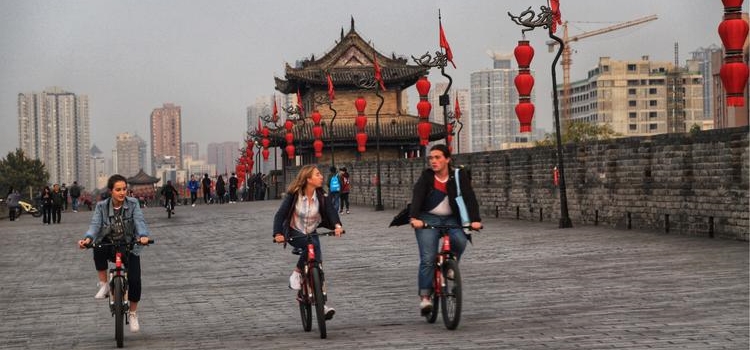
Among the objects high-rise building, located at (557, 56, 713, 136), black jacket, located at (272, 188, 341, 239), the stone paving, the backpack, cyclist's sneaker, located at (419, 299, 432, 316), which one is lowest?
the stone paving

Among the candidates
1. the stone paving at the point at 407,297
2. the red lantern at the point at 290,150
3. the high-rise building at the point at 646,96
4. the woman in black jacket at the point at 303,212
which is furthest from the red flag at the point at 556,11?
the high-rise building at the point at 646,96

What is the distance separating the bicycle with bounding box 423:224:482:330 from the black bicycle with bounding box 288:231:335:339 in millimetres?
913

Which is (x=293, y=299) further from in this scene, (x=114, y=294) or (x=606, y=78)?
(x=606, y=78)

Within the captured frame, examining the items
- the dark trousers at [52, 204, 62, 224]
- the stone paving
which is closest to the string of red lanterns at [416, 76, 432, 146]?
the dark trousers at [52, 204, 62, 224]

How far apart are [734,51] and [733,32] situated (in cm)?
29

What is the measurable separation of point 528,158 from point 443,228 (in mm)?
18802

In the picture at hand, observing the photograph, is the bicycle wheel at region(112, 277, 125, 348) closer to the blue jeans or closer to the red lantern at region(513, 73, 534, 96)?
the blue jeans

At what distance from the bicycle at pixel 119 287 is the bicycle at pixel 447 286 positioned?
2.26m

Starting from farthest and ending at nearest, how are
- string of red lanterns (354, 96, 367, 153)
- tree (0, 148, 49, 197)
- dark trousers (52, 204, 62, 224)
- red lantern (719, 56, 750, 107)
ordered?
tree (0, 148, 49, 197) → string of red lanterns (354, 96, 367, 153) → dark trousers (52, 204, 62, 224) → red lantern (719, 56, 750, 107)

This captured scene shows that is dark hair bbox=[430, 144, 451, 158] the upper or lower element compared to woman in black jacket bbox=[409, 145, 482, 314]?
upper

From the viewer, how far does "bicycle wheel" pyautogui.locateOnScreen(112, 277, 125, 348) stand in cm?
882

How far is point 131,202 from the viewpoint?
9.47 meters

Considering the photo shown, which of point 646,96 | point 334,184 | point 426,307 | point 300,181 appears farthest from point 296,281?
point 646,96

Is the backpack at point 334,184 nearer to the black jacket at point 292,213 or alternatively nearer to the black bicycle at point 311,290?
the black jacket at point 292,213
